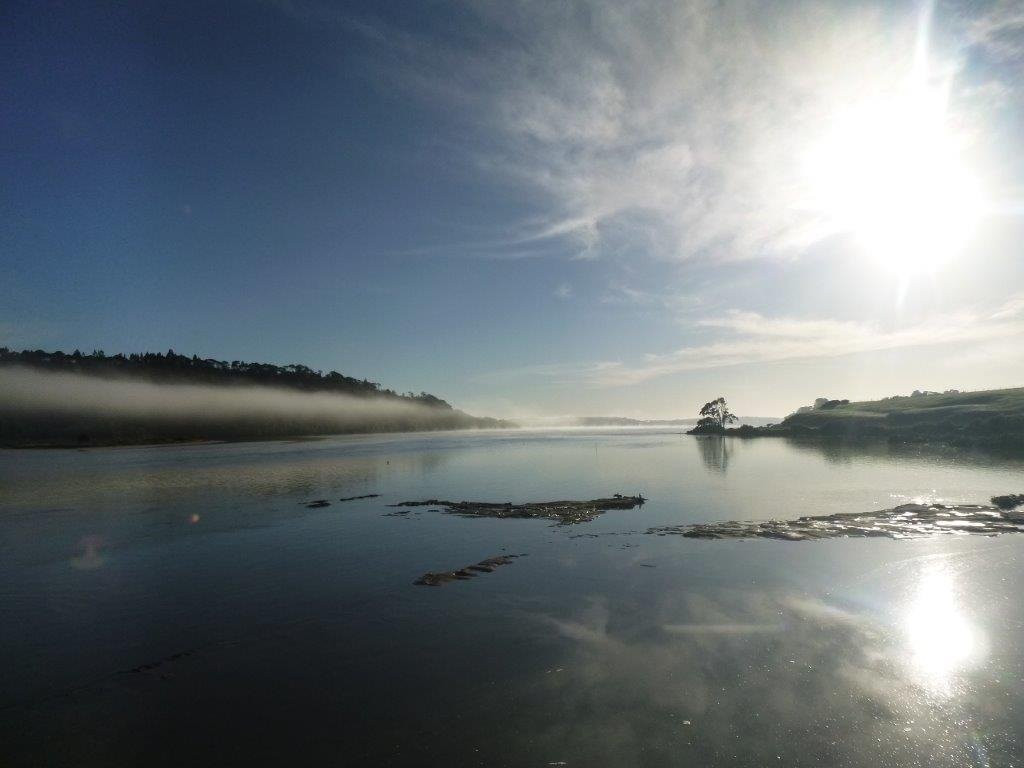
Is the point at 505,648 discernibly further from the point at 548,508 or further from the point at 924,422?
the point at 924,422

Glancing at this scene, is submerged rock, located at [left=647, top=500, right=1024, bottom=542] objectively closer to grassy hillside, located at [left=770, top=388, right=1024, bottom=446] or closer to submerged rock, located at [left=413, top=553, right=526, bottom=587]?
submerged rock, located at [left=413, top=553, right=526, bottom=587]

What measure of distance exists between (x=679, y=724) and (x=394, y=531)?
2136 centimetres

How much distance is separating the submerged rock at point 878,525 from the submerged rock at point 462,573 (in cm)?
970

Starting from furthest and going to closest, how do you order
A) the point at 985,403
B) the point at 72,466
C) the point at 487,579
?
1. the point at 985,403
2. the point at 72,466
3. the point at 487,579

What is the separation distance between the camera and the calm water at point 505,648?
945 cm

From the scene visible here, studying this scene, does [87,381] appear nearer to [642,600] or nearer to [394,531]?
[394,531]

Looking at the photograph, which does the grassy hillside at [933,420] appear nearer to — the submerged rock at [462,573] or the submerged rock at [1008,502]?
the submerged rock at [1008,502]

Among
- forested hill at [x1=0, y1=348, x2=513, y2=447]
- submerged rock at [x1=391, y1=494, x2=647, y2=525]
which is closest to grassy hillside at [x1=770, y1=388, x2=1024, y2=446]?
submerged rock at [x1=391, y1=494, x2=647, y2=525]

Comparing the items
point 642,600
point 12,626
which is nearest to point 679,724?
point 642,600

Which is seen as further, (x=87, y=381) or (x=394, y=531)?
(x=87, y=381)

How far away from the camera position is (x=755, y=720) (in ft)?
32.5

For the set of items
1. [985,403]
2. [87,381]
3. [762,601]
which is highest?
[87,381]

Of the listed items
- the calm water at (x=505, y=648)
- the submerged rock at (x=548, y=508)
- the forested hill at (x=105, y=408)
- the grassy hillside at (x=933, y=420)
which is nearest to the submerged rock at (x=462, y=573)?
the calm water at (x=505, y=648)

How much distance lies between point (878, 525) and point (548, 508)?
1908 cm
